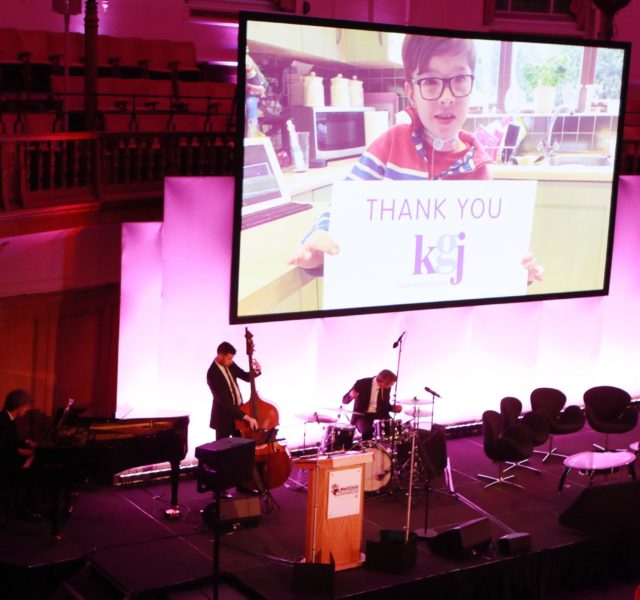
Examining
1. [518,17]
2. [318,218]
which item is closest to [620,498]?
[318,218]

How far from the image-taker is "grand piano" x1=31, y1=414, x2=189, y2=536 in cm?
797

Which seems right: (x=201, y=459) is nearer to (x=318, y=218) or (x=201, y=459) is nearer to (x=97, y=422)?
(x=97, y=422)

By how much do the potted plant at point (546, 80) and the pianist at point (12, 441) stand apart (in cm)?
544

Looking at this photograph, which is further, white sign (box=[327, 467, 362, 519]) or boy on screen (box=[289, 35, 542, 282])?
boy on screen (box=[289, 35, 542, 282])

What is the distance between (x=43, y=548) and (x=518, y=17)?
10527 millimetres

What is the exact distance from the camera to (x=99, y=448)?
8.07 m

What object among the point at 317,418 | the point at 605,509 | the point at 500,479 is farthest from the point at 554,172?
the point at 317,418

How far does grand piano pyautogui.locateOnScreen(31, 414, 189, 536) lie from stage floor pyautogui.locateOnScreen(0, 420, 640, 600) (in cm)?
44

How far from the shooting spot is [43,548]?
8062mm

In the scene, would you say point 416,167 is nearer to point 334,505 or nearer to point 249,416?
point 249,416

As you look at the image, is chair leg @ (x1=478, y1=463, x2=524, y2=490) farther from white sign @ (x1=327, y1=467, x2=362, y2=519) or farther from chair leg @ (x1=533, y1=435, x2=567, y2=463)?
white sign @ (x1=327, y1=467, x2=362, y2=519)

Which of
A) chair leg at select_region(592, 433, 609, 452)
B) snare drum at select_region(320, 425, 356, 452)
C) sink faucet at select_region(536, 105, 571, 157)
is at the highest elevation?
sink faucet at select_region(536, 105, 571, 157)

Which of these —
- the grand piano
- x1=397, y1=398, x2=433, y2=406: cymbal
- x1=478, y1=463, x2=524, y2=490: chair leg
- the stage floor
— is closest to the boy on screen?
x1=397, y1=398, x2=433, y2=406: cymbal

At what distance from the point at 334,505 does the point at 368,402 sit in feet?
6.65
